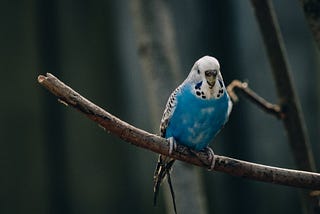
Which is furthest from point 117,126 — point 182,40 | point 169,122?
point 182,40

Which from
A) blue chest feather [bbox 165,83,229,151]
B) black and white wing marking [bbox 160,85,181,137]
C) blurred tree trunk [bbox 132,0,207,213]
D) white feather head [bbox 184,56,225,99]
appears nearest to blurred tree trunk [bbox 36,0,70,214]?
blurred tree trunk [bbox 132,0,207,213]

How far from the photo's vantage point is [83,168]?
5.96 metres

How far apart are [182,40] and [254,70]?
1.92 feet

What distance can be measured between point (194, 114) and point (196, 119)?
0.02 metres

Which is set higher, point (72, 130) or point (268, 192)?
point (72, 130)

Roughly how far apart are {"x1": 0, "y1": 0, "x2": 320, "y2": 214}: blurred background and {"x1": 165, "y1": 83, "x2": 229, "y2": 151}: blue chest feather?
9.68 ft

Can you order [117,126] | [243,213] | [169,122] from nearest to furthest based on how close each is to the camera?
[117,126], [169,122], [243,213]

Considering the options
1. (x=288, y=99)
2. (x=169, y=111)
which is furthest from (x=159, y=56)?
(x=288, y=99)

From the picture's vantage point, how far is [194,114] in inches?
114

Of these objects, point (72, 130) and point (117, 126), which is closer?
point (117, 126)

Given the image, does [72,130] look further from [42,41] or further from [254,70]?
[254,70]

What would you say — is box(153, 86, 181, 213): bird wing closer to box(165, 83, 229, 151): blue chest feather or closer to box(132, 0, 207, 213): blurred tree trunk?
box(165, 83, 229, 151): blue chest feather

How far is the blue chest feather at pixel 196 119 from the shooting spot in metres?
2.84

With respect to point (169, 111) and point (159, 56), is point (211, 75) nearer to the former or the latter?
point (169, 111)
